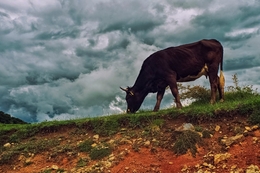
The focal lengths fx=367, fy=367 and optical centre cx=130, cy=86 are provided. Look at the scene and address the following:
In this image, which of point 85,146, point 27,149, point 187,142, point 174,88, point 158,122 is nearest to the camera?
point 187,142

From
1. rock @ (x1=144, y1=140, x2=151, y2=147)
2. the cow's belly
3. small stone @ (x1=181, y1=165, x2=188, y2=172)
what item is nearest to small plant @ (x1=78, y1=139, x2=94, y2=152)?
rock @ (x1=144, y1=140, x2=151, y2=147)

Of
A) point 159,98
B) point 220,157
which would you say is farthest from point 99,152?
point 159,98

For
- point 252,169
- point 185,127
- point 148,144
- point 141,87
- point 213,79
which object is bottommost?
point 252,169

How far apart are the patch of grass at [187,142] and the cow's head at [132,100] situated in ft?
21.1

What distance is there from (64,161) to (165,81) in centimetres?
637

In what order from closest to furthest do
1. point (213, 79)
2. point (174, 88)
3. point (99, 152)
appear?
point (99, 152), point (174, 88), point (213, 79)

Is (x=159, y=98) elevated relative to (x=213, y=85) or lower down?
lower down

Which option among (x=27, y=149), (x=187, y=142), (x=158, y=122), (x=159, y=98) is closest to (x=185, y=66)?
(x=159, y=98)

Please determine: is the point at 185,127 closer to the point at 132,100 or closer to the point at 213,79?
the point at 213,79

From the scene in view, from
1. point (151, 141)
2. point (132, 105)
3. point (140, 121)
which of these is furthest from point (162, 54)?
point (151, 141)

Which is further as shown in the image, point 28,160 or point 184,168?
point 28,160

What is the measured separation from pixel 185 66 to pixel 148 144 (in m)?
5.55

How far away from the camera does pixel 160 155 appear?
36.0 feet

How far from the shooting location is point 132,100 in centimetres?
1772
